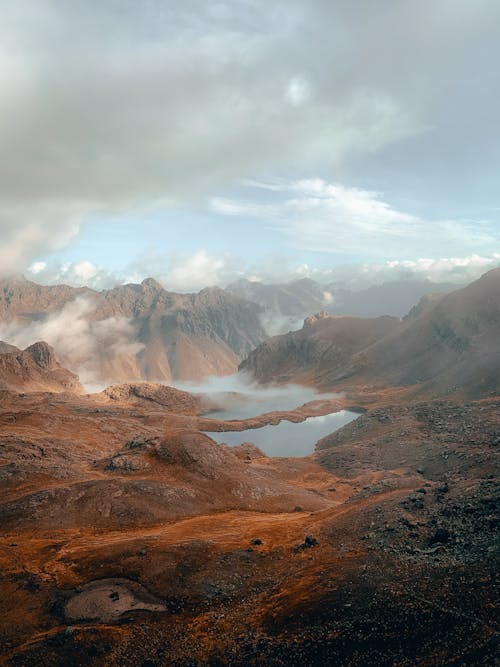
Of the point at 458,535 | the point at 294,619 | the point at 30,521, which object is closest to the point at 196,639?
the point at 294,619

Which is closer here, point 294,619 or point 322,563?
point 294,619

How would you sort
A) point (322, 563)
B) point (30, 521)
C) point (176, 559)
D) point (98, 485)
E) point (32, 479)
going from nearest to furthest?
point (322, 563)
point (176, 559)
point (30, 521)
point (98, 485)
point (32, 479)

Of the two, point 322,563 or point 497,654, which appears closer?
point 497,654

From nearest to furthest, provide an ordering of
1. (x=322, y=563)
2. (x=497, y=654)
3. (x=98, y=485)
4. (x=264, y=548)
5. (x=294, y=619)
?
(x=497, y=654) < (x=294, y=619) < (x=322, y=563) < (x=264, y=548) < (x=98, y=485)

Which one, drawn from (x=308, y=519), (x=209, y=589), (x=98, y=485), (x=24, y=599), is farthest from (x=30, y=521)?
(x=308, y=519)

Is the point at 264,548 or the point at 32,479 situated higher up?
the point at 32,479

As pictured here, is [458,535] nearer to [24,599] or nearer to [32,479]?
[24,599]

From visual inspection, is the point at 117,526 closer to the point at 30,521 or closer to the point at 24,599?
the point at 30,521

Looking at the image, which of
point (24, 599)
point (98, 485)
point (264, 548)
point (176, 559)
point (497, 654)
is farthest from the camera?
point (98, 485)

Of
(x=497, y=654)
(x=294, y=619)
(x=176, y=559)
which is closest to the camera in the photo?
(x=497, y=654)
